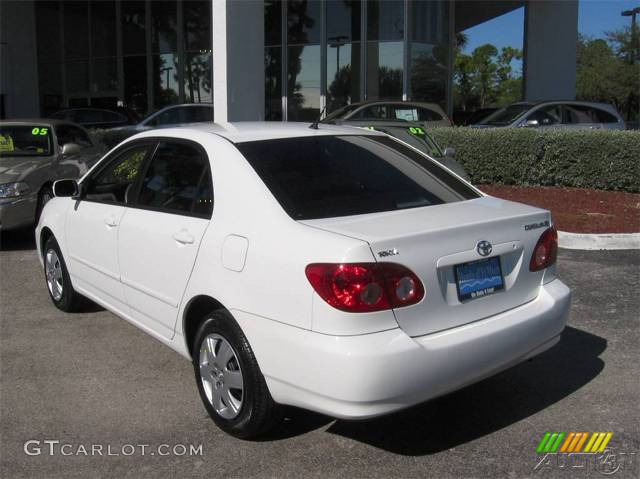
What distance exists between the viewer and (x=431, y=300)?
3172mm

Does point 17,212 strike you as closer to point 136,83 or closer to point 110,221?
point 110,221

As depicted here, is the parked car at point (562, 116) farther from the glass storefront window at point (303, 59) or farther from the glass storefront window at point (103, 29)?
the glass storefront window at point (103, 29)

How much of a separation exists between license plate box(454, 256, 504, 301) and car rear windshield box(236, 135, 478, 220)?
562mm

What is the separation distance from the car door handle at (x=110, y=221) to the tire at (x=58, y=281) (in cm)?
105

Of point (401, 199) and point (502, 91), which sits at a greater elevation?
point (502, 91)

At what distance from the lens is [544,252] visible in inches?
149

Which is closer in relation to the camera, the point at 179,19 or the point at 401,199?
the point at 401,199

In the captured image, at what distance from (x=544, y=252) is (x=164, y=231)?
2170 millimetres

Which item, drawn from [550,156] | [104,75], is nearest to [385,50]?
[550,156]

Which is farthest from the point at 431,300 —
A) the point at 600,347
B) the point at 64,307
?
the point at 64,307

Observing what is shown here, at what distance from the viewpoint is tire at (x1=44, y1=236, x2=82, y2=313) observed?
219 inches

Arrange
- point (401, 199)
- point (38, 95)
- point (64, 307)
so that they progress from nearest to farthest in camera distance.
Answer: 1. point (401, 199)
2. point (64, 307)
3. point (38, 95)

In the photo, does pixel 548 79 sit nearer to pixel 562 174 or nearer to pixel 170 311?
pixel 562 174

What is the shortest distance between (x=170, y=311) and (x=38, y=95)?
88.7 ft
